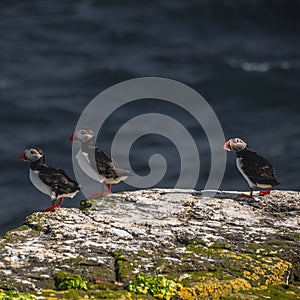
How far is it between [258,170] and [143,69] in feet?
63.1

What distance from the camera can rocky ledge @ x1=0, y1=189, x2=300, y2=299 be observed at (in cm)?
852

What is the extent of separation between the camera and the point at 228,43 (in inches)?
1344

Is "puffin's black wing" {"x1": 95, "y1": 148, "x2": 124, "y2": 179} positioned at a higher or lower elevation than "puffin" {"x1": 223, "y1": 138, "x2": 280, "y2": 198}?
lower

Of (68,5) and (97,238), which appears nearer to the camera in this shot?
(97,238)

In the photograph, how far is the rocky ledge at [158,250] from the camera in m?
8.52

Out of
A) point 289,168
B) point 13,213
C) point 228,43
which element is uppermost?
point 228,43

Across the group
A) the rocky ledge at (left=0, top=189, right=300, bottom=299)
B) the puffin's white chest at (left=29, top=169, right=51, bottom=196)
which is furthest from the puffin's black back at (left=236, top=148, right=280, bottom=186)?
the puffin's white chest at (left=29, top=169, right=51, bottom=196)

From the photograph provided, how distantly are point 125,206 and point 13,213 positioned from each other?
1192 cm

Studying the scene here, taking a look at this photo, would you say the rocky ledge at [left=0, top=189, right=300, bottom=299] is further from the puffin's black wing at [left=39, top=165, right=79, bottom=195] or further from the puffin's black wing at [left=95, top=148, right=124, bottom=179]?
the puffin's black wing at [left=95, top=148, right=124, bottom=179]

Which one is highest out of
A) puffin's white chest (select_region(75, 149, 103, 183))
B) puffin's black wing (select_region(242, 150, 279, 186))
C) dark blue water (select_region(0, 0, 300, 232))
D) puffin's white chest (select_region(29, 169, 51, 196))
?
dark blue water (select_region(0, 0, 300, 232))

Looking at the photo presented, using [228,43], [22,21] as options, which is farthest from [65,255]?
[22,21]

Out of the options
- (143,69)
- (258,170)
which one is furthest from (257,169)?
(143,69)

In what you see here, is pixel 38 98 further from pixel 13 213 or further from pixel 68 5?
pixel 68 5

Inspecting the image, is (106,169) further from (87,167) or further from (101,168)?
(87,167)
